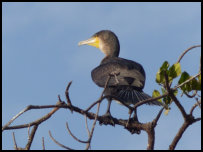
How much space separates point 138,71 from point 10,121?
333 centimetres

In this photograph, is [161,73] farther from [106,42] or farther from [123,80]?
[106,42]

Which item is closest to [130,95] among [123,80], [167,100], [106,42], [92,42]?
[123,80]

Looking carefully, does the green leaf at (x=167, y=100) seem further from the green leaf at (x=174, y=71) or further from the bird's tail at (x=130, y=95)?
the bird's tail at (x=130, y=95)

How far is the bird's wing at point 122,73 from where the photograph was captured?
6.00 m

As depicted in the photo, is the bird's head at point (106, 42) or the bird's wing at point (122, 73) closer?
the bird's wing at point (122, 73)

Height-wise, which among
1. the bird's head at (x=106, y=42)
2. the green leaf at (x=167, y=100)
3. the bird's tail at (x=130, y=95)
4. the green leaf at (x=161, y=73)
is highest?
the bird's head at (x=106, y=42)

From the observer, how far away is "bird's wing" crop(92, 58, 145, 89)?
19.7ft

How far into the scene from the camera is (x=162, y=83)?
3.84m

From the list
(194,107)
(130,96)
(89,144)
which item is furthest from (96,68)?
(89,144)

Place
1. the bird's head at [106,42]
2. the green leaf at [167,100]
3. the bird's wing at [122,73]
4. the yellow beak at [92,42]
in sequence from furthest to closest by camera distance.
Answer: the yellow beak at [92,42] → the bird's head at [106,42] → the bird's wing at [122,73] → the green leaf at [167,100]

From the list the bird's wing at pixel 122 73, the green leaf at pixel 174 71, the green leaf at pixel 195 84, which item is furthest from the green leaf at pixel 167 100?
the bird's wing at pixel 122 73

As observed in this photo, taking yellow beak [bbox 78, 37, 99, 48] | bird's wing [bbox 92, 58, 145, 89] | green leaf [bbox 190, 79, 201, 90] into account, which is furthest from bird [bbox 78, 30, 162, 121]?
yellow beak [bbox 78, 37, 99, 48]

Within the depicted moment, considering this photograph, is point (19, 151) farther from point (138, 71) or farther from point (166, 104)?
point (138, 71)

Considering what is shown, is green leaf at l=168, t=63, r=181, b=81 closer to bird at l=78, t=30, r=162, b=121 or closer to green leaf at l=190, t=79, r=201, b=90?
green leaf at l=190, t=79, r=201, b=90
